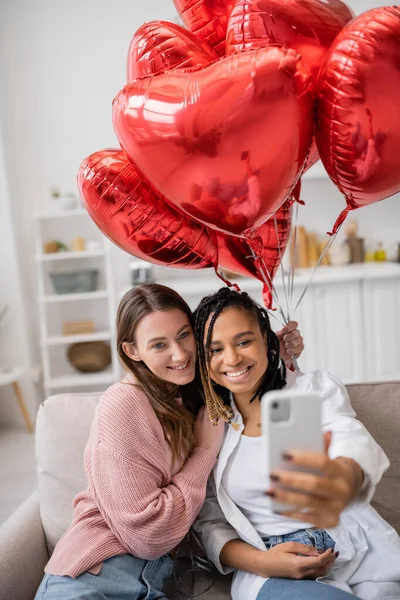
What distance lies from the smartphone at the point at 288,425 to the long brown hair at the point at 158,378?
0.57 meters

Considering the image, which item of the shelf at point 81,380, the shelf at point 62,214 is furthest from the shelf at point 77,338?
the shelf at point 62,214

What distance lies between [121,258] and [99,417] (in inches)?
120

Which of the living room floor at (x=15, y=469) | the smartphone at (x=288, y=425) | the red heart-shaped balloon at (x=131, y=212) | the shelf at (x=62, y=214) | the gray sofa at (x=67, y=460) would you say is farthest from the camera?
the shelf at (x=62, y=214)

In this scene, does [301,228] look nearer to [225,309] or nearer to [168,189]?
[225,309]

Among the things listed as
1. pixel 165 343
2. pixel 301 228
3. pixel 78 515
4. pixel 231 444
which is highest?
pixel 301 228

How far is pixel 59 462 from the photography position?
5.11 feet

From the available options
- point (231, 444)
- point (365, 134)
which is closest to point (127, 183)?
point (365, 134)

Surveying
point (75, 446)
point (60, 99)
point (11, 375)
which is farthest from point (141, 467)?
point (60, 99)

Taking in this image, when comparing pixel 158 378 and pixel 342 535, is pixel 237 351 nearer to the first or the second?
pixel 158 378

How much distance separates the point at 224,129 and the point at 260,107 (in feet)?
0.21

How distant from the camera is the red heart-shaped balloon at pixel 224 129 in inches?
37.1

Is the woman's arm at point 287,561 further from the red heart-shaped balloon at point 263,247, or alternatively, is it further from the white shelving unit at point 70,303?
the white shelving unit at point 70,303

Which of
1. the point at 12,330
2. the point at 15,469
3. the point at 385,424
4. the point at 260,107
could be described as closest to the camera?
the point at 260,107

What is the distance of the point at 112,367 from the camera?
14.1ft
